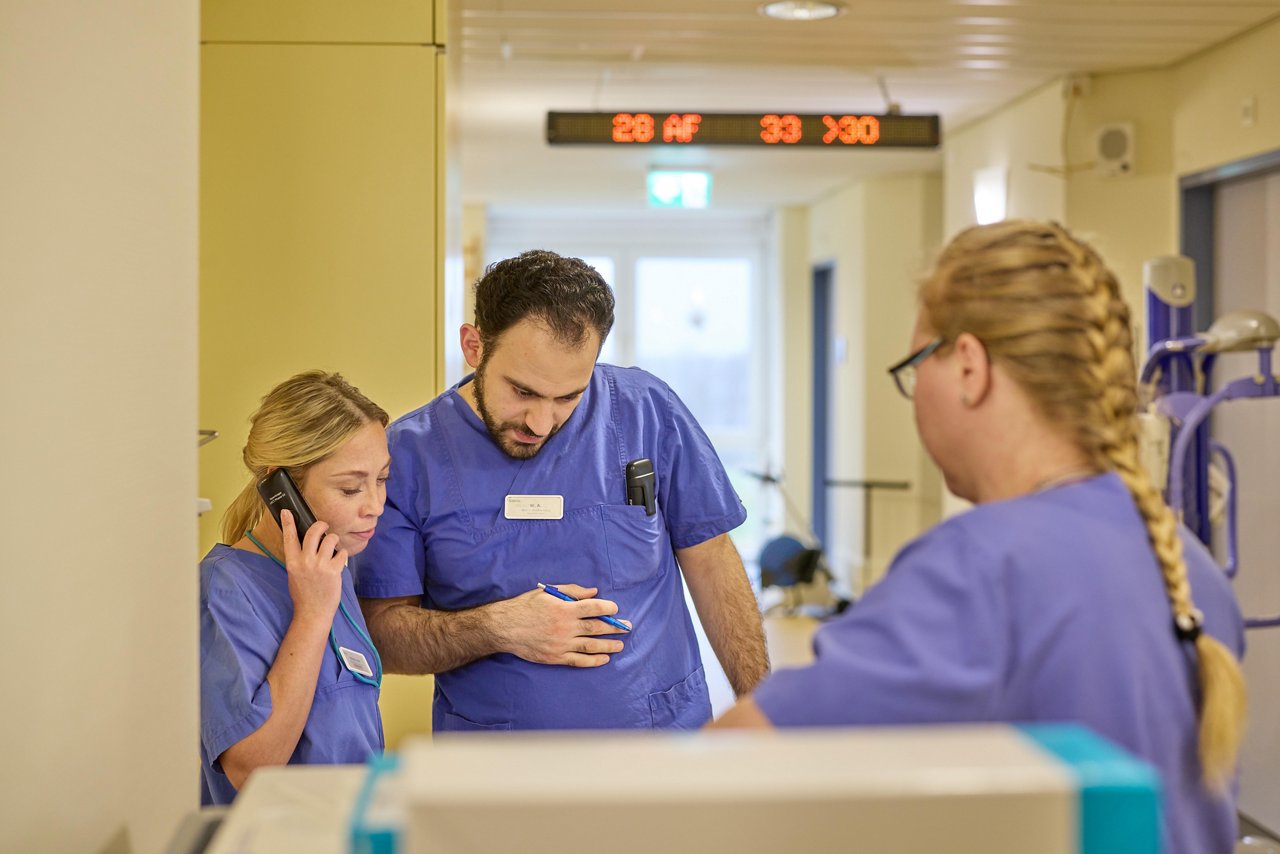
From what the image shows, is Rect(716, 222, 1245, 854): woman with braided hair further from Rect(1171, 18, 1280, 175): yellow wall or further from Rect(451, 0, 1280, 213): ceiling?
Rect(1171, 18, 1280, 175): yellow wall

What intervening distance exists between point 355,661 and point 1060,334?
1.17 metres

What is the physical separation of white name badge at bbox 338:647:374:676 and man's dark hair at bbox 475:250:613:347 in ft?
1.77

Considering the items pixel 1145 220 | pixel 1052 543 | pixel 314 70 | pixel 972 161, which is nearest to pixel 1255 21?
pixel 1145 220

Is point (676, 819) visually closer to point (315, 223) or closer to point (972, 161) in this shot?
point (315, 223)

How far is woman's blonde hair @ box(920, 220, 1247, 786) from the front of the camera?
1003 mm

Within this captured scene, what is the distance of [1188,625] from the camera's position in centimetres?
93

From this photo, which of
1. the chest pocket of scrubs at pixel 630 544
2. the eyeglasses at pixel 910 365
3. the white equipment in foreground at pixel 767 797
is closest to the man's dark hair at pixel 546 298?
the chest pocket of scrubs at pixel 630 544

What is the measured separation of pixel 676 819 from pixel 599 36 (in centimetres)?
462

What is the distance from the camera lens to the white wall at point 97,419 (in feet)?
2.57

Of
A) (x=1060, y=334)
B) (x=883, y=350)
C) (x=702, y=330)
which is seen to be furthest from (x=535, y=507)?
(x=702, y=330)

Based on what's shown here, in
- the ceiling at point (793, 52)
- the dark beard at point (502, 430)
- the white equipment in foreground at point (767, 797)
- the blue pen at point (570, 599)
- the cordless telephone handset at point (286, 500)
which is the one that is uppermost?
the ceiling at point (793, 52)

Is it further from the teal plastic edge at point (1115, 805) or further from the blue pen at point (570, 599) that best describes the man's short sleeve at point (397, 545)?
the teal plastic edge at point (1115, 805)

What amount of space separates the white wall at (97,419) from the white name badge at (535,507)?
36.9 inches

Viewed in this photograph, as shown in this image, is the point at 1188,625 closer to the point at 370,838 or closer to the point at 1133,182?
the point at 370,838
